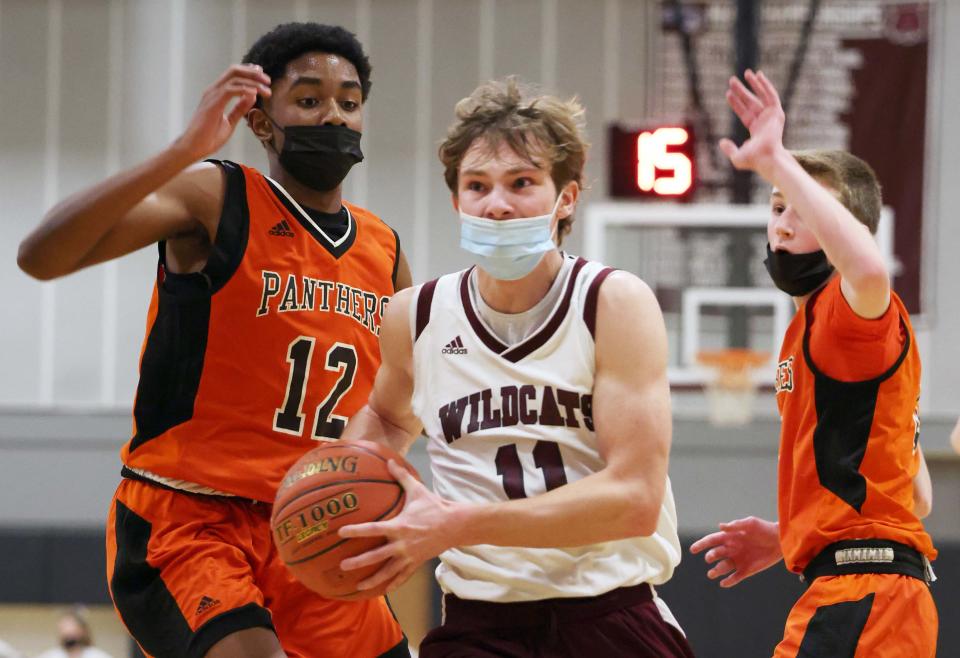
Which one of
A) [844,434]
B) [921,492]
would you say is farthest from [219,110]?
[921,492]

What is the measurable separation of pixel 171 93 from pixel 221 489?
777cm

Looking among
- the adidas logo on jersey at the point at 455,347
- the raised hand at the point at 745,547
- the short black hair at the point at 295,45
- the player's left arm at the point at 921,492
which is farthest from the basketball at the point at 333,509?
the player's left arm at the point at 921,492

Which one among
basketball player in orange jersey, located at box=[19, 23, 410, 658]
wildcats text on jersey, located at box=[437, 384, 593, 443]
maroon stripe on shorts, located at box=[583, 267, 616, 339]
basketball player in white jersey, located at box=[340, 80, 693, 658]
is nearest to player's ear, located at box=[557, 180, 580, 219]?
basketball player in white jersey, located at box=[340, 80, 693, 658]

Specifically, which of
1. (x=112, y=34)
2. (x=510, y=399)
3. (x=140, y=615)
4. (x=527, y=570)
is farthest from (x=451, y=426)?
(x=112, y=34)

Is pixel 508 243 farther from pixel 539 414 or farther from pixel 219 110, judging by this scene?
pixel 219 110

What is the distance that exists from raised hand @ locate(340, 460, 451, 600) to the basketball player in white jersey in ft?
0.05

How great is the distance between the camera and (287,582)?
3.55m

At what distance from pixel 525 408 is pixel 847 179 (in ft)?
4.10

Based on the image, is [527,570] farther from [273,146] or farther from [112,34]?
[112,34]

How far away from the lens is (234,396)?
3.58 m

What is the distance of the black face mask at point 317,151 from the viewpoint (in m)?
3.79

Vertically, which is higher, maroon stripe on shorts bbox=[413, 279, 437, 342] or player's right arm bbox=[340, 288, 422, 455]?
maroon stripe on shorts bbox=[413, 279, 437, 342]

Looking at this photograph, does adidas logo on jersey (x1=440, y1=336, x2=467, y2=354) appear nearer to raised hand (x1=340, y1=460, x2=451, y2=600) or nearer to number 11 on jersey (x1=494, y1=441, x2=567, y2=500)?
number 11 on jersey (x1=494, y1=441, x2=567, y2=500)

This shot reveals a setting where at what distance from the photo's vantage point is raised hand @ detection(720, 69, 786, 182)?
3.15 m
